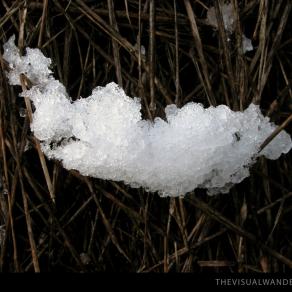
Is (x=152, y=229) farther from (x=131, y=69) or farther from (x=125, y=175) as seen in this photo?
(x=131, y=69)

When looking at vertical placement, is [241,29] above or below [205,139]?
above

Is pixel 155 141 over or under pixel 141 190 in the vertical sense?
over

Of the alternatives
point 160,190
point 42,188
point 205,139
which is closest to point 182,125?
point 205,139

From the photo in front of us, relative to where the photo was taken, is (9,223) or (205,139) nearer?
(205,139)
